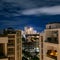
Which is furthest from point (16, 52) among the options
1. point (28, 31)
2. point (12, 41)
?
point (28, 31)

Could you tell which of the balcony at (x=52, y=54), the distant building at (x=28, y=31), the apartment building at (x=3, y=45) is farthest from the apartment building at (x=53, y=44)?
the distant building at (x=28, y=31)


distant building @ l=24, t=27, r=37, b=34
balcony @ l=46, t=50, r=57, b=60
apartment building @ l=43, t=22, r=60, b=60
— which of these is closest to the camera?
apartment building @ l=43, t=22, r=60, b=60

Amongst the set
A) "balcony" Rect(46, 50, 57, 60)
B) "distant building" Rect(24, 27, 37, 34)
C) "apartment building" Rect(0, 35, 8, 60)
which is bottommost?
"balcony" Rect(46, 50, 57, 60)

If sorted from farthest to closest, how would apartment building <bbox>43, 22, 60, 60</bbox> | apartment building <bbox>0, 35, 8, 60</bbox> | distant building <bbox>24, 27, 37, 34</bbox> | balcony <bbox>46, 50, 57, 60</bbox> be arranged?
distant building <bbox>24, 27, 37, 34</bbox> → balcony <bbox>46, 50, 57, 60</bbox> → apartment building <bbox>43, 22, 60, 60</bbox> → apartment building <bbox>0, 35, 8, 60</bbox>

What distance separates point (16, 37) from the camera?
3262cm

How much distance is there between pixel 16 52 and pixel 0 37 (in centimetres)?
2093

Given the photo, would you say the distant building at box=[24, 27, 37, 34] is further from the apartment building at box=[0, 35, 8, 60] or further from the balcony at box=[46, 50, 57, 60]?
the apartment building at box=[0, 35, 8, 60]

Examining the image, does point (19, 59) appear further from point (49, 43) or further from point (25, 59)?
point (49, 43)

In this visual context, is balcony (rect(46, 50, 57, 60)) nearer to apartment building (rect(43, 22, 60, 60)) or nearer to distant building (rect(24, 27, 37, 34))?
apartment building (rect(43, 22, 60, 60))

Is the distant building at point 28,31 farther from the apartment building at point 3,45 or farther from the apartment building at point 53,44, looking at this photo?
the apartment building at point 3,45

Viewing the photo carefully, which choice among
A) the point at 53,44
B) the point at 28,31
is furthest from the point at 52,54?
the point at 28,31

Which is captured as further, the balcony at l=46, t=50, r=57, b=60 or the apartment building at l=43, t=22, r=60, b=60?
the balcony at l=46, t=50, r=57, b=60

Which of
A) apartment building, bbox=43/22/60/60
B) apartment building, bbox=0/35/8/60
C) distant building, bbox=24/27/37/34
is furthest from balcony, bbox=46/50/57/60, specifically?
distant building, bbox=24/27/37/34

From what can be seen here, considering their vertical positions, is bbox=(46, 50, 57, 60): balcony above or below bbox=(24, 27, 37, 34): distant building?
below
